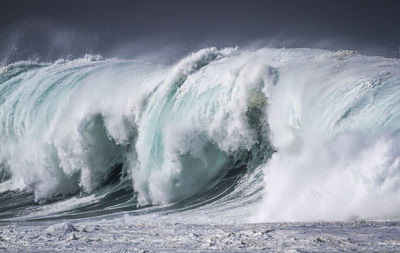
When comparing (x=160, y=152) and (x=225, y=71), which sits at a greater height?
(x=225, y=71)

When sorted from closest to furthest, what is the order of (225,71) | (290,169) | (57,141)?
(290,169)
(225,71)
(57,141)

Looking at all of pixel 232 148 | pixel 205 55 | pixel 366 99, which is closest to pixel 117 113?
pixel 205 55

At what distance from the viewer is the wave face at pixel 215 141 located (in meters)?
9.02

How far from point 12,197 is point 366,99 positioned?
35.2 feet

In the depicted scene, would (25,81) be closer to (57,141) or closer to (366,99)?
(57,141)

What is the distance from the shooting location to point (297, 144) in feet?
35.0

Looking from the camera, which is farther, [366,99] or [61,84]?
[61,84]

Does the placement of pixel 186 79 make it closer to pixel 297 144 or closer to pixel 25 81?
pixel 297 144

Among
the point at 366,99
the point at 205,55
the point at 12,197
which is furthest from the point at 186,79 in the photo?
the point at 12,197

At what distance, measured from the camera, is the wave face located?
9.02 metres

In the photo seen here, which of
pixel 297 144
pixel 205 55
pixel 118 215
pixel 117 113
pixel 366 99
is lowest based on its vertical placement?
pixel 118 215

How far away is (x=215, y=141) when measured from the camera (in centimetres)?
1249

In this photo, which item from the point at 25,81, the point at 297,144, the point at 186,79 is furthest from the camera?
the point at 25,81

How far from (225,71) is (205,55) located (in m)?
1.77
